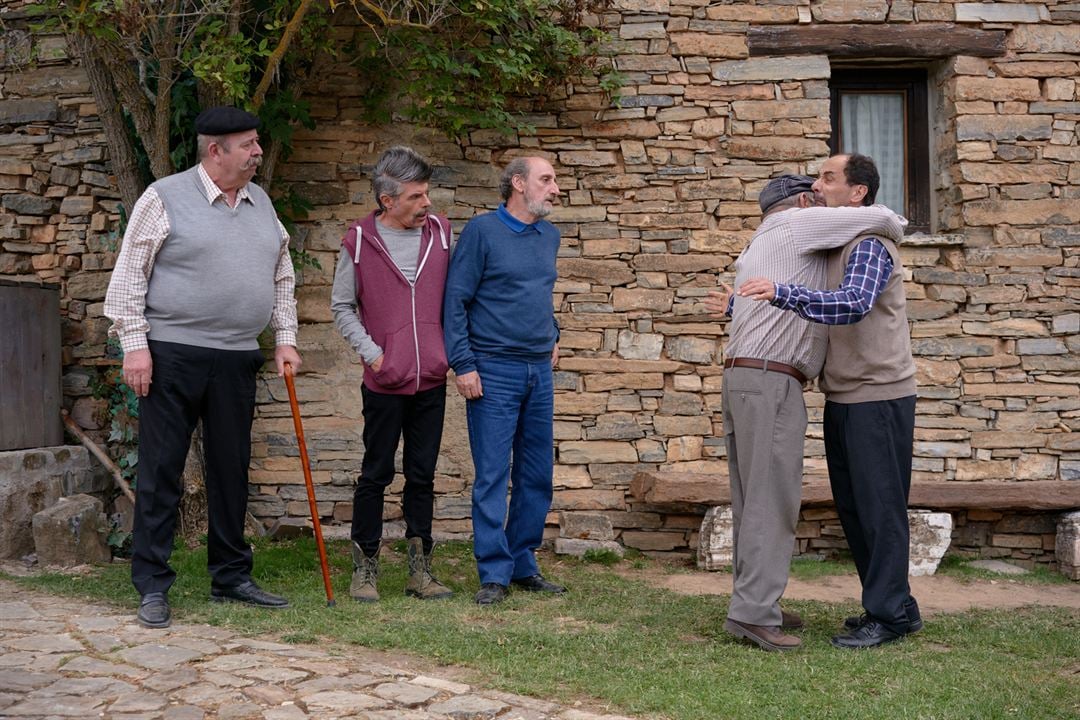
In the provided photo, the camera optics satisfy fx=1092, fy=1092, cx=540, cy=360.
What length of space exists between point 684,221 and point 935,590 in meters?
2.36

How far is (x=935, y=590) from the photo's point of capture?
5.39 metres

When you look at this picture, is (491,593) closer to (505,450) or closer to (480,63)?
(505,450)

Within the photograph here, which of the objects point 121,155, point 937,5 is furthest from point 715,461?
point 121,155

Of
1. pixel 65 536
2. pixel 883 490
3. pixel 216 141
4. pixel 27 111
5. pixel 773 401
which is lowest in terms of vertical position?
pixel 65 536

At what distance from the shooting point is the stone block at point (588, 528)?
5.97 metres

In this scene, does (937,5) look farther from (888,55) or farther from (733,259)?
(733,259)

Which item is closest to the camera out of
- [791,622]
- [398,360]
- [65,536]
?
[791,622]

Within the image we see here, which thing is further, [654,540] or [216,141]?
[654,540]

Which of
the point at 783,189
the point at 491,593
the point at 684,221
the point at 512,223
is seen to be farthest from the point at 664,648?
the point at 684,221

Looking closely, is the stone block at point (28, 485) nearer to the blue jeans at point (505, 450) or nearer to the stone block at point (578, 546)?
the blue jeans at point (505, 450)

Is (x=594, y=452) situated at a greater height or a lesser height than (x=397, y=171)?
lesser

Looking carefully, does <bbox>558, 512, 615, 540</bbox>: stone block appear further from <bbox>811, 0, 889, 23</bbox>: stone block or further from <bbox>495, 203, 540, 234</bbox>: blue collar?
<bbox>811, 0, 889, 23</bbox>: stone block

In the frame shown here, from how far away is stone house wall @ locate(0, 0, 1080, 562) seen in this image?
6.11m

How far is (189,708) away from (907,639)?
2.53 m
